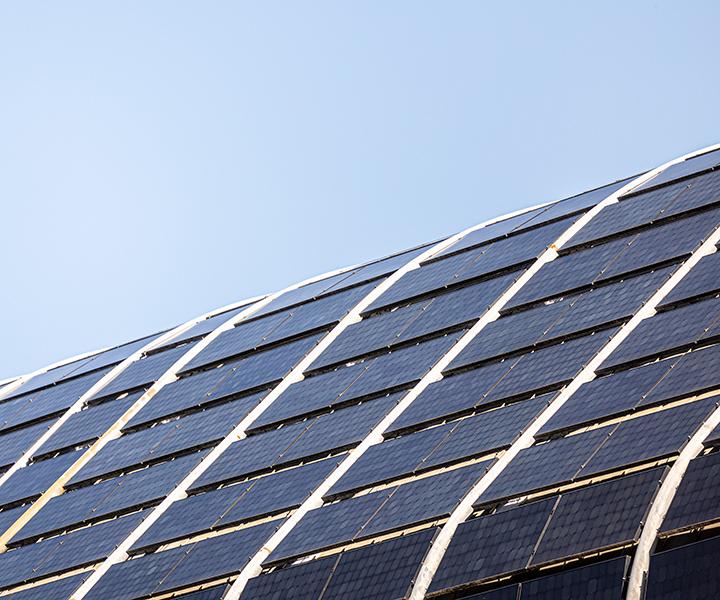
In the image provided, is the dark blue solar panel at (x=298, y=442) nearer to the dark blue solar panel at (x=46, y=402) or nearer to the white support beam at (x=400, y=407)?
the white support beam at (x=400, y=407)

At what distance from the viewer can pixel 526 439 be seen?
33.5 metres

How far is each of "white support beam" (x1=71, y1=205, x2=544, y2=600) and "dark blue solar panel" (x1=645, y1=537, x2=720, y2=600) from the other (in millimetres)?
10261

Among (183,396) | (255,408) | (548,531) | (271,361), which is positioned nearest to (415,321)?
(271,361)

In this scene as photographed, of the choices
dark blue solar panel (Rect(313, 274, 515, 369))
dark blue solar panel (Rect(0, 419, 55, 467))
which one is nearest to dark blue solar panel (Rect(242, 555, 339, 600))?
dark blue solar panel (Rect(313, 274, 515, 369))

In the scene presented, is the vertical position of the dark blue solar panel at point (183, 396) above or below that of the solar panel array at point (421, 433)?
above

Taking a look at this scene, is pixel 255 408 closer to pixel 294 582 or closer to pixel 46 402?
pixel 294 582

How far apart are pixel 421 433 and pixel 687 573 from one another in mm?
11374

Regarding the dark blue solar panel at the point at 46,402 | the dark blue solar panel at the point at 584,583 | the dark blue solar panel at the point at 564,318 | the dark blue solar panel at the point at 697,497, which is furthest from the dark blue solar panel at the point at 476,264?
the dark blue solar panel at the point at 584,583

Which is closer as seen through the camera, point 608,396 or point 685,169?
point 608,396

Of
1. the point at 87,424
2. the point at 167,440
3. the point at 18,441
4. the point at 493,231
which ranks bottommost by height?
the point at 167,440

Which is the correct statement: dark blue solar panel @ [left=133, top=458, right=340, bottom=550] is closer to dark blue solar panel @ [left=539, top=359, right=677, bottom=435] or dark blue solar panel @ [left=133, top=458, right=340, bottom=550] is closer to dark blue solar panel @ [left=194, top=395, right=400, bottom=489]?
dark blue solar panel @ [left=194, top=395, right=400, bottom=489]

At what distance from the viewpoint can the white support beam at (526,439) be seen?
99.0 ft

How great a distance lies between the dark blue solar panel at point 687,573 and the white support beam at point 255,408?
404 inches

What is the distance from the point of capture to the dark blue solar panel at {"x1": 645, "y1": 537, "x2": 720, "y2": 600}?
25356 mm
